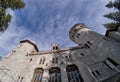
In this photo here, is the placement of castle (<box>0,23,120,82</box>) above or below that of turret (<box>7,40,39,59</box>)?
below

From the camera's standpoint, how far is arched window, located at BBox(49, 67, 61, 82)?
18406 mm

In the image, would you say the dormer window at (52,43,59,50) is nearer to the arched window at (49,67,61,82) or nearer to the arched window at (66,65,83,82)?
the arched window at (49,67,61,82)

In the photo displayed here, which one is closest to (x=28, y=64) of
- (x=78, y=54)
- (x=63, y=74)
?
(x=63, y=74)

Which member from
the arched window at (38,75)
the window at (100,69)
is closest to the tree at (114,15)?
the window at (100,69)

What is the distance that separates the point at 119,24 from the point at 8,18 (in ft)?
62.7

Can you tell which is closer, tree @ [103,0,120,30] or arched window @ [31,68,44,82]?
arched window @ [31,68,44,82]

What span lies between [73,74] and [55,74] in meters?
2.54

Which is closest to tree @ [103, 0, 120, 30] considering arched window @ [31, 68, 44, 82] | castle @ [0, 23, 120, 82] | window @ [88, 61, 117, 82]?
castle @ [0, 23, 120, 82]

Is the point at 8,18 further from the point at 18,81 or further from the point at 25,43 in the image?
the point at 25,43

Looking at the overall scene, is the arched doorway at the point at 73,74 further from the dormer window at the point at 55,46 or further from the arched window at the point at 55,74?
the dormer window at the point at 55,46

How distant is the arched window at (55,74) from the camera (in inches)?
725

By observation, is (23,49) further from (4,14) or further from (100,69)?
(100,69)

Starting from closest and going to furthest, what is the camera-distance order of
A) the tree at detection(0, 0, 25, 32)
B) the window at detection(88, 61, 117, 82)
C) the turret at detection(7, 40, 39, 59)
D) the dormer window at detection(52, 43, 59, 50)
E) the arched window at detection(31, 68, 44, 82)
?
the tree at detection(0, 0, 25, 32) < the window at detection(88, 61, 117, 82) < the arched window at detection(31, 68, 44, 82) < the turret at detection(7, 40, 39, 59) < the dormer window at detection(52, 43, 59, 50)

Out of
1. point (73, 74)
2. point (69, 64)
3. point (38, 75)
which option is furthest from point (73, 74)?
point (38, 75)
